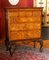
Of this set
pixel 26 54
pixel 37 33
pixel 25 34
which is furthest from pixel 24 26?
pixel 26 54

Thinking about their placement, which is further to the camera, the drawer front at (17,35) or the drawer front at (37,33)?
the drawer front at (37,33)

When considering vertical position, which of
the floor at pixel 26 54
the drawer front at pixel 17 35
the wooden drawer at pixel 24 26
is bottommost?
the floor at pixel 26 54

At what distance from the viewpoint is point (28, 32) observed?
4965 mm

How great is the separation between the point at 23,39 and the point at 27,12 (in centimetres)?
69

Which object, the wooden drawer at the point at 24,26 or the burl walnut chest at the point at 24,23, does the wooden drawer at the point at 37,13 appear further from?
the wooden drawer at the point at 24,26

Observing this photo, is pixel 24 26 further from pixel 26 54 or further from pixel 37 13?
pixel 26 54

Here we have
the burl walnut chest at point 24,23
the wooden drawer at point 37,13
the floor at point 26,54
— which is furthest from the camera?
the wooden drawer at point 37,13

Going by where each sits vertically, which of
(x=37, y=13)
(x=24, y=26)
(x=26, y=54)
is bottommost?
(x=26, y=54)

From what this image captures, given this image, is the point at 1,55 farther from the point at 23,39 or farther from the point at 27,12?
the point at 27,12

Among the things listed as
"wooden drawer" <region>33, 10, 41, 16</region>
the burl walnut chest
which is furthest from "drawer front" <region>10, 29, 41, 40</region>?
"wooden drawer" <region>33, 10, 41, 16</region>

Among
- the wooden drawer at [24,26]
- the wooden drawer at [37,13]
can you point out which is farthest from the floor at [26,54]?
the wooden drawer at [37,13]

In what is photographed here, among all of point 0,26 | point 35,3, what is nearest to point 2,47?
point 0,26

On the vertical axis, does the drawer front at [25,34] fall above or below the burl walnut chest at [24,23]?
below

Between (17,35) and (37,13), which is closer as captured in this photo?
(17,35)
